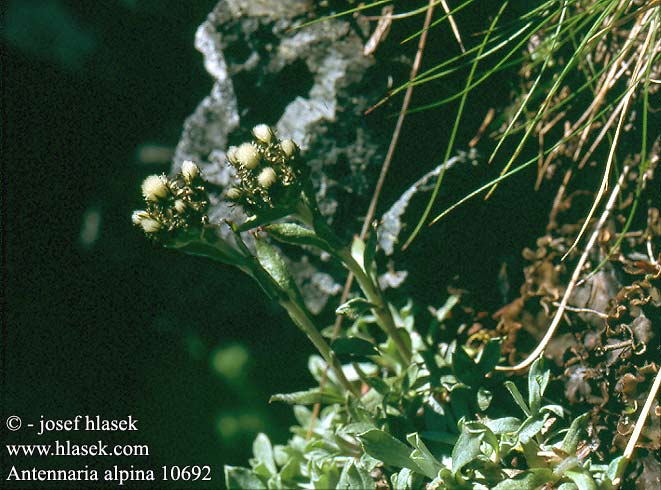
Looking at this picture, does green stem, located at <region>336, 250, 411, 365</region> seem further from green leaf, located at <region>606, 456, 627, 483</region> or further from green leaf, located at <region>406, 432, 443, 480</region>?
green leaf, located at <region>606, 456, 627, 483</region>

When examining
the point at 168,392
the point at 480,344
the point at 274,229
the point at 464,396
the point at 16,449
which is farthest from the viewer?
the point at 168,392

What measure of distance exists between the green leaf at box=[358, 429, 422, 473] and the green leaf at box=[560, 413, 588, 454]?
1.04ft

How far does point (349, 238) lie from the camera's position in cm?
194

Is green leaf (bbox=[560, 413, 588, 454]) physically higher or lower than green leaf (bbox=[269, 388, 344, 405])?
lower

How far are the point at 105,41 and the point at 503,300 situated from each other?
1533 millimetres


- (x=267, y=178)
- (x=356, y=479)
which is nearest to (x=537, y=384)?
(x=356, y=479)

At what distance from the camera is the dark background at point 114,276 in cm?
213

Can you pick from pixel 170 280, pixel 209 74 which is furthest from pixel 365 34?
pixel 170 280

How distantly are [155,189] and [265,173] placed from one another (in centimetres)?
23

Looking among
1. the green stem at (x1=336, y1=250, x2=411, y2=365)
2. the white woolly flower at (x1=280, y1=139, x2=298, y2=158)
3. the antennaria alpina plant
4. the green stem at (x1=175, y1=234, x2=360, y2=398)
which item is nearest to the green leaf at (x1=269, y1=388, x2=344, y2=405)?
the antennaria alpina plant

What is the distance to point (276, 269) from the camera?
1.55m

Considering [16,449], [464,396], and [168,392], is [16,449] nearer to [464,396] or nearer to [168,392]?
[168,392]

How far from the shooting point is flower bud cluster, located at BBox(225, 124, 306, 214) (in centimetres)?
138

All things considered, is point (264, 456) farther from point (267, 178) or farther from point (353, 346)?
point (267, 178)
